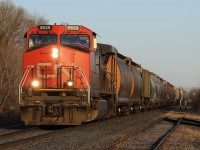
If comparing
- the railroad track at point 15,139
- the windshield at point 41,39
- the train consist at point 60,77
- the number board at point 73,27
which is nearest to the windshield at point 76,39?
the train consist at point 60,77

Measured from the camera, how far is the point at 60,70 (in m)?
15.3

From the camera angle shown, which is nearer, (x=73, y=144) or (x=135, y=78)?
(x=73, y=144)

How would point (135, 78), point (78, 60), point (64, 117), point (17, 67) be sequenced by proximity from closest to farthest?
point (64, 117)
point (78, 60)
point (135, 78)
point (17, 67)

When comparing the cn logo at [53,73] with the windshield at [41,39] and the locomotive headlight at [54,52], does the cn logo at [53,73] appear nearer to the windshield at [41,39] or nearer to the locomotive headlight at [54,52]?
the locomotive headlight at [54,52]

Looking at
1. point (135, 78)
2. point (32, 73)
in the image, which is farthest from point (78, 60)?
point (135, 78)

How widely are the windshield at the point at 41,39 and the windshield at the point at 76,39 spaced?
39 cm

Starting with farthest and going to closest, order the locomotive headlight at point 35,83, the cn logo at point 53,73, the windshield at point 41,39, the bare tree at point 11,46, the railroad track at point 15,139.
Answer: the bare tree at point 11,46, the windshield at point 41,39, the cn logo at point 53,73, the locomotive headlight at point 35,83, the railroad track at point 15,139

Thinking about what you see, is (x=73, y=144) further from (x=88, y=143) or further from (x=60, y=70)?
(x=60, y=70)

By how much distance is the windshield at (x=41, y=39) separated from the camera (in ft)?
51.3

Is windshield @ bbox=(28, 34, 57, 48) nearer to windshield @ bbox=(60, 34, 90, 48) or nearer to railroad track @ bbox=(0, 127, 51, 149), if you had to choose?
windshield @ bbox=(60, 34, 90, 48)

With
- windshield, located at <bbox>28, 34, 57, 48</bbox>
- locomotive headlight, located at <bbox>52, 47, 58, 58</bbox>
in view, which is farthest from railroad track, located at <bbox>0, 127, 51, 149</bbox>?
windshield, located at <bbox>28, 34, 57, 48</bbox>

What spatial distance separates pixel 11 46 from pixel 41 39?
26999 millimetres

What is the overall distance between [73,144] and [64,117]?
3.31m

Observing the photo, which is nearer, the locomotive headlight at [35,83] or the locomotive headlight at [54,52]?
the locomotive headlight at [35,83]
